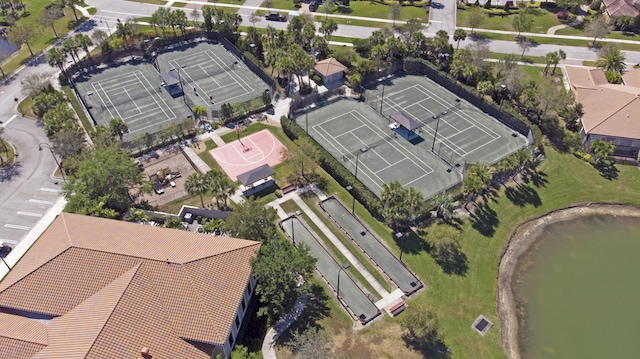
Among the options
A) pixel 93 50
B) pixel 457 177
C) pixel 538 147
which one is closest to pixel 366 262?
pixel 457 177

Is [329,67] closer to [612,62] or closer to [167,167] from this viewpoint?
[167,167]

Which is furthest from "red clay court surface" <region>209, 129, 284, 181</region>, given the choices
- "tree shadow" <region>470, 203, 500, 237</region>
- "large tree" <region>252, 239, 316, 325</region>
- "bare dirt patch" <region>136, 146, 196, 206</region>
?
"tree shadow" <region>470, 203, 500, 237</region>

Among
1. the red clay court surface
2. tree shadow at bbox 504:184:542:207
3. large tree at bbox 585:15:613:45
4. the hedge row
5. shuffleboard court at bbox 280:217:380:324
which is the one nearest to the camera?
shuffleboard court at bbox 280:217:380:324

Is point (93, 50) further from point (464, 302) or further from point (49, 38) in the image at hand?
point (464, 302)

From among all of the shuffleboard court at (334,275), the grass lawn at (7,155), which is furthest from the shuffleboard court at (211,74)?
the shuffleboard court at (334,275)

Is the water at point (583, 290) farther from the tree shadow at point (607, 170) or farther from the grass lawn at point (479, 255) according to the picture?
the tree shadow at point (607, 170)

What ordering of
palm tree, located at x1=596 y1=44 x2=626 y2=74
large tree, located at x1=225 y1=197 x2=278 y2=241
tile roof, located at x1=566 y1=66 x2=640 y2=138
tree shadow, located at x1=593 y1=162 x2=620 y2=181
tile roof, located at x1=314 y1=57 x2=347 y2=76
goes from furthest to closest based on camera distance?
tile roof, located at x1=314 y1=57 x2=347 y2=76, palm tree, located at x1=596 y1=44 x2=626 y2=74, tile roof, located at x1=566 y1=66 x2=640 y2=138, tree shadow, located at x1=593 y1=162 x2=620 y2=181, large tree, located at x1=225 y1=197 x2=278 y2=241

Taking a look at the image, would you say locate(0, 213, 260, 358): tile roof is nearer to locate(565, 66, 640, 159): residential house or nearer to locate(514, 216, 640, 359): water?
locate(514, 216, 640, 359): water
